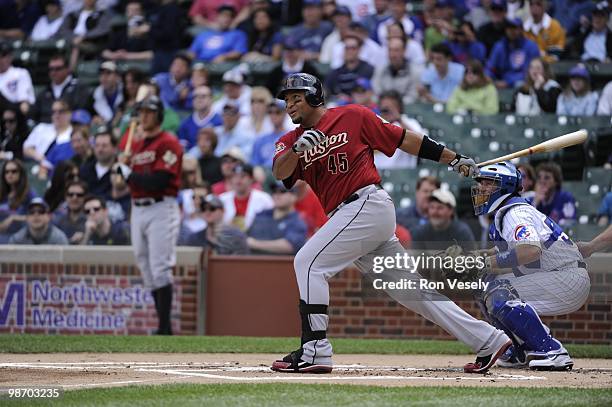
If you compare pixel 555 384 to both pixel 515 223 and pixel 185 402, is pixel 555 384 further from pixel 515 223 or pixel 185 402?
pixel 185 402

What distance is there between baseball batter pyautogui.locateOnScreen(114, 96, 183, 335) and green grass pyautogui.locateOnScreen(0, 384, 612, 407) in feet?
15.6

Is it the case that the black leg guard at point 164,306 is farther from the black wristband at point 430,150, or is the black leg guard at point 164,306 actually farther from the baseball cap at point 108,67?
the baseball cap at point 108,67

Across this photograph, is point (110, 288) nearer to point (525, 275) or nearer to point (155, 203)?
point (155, 203)

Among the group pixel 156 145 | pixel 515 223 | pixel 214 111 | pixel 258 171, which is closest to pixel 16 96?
pixel 214 111

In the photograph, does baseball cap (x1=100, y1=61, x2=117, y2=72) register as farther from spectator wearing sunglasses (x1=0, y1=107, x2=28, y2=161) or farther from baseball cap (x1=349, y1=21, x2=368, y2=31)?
baseball cap (x1=349, y1=21, x2=368, y2=31)

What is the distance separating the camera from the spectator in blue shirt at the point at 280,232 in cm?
1223

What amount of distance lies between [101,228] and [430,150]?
5925 millimetres

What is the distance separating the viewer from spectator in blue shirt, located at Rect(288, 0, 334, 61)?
16203 millimetres

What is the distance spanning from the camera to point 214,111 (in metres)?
15.4

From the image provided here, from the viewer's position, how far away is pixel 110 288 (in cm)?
1234

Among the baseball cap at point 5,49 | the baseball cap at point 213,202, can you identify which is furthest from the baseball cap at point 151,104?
the baseball cap at point 5,49

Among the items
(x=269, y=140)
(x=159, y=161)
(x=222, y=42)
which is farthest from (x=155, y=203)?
(x=222, y=42)

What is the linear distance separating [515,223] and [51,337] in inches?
201

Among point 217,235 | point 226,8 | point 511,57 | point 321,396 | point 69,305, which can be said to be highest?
point 226,8
